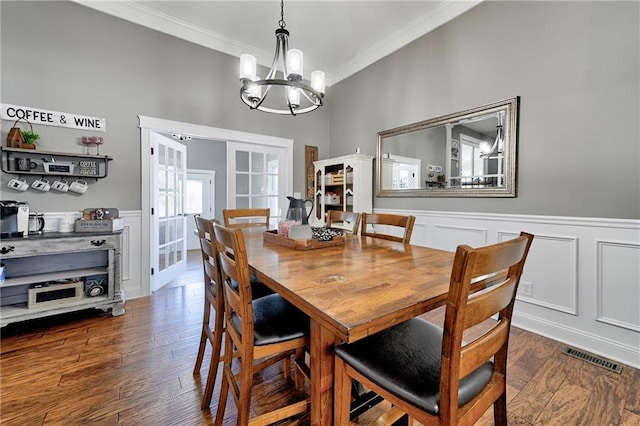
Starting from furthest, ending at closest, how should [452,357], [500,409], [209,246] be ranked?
[209,246] → [500,409] → [452,357]

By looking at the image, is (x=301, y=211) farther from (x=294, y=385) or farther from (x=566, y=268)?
(x=566, y=268)

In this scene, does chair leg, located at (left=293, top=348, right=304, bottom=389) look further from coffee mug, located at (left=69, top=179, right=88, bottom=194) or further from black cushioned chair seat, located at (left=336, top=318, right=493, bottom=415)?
coffee mug, located at (left=69, top=179, right=88, bottom=194)

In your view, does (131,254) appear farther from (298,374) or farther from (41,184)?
(298,374)

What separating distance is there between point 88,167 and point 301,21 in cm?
278

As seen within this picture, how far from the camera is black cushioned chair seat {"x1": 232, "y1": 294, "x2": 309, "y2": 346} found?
3.78 feet

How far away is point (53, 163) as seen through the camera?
256 cm

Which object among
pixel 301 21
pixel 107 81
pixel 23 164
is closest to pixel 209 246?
pixel 23 164

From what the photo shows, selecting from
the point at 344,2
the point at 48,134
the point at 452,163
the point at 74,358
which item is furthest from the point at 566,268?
the point at 48,134

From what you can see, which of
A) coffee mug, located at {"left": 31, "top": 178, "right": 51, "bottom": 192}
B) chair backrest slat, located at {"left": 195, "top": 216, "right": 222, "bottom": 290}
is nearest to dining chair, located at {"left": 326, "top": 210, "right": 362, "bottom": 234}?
chair backrest slat, located at {"left": 195, "top": 216, "right": 222, "bottom": 290}

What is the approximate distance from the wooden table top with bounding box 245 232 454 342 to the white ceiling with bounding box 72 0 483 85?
2.76 meters

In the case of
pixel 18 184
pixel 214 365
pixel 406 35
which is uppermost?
pixel 406 35

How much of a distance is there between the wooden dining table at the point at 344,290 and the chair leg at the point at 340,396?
17mm

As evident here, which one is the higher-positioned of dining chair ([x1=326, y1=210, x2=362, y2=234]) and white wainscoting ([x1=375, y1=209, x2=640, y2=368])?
dining chair ([x1=326, y1=210, x2=362, y2=234])

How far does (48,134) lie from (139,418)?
2741 millimetres
